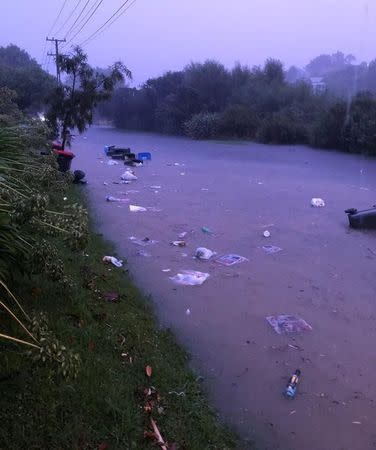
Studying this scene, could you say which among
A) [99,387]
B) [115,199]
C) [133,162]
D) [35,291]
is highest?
[35,291]

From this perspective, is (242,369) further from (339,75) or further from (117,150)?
(339,75)

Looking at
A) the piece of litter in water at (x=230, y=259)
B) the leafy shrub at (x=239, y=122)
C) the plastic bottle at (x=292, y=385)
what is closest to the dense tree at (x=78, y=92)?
the piece of litter in water at (x=230, y=259)

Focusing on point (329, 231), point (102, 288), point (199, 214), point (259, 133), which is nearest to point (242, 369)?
point (102, 288)

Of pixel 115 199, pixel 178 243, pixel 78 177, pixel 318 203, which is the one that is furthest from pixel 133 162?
pixel 178 243

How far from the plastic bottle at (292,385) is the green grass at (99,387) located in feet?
2.06

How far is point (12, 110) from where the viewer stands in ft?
32.6

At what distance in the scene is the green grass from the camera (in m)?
2.81

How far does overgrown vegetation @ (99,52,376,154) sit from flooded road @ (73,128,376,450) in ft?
38.4

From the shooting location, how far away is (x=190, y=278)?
6.07m

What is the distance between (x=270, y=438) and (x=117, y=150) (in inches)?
687

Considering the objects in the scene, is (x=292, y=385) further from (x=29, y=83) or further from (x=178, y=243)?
(x=29, y=83)

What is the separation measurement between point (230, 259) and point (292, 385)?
3117mm

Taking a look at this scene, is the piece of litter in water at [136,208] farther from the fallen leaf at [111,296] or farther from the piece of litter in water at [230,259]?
the fallen leaf at [111,296]

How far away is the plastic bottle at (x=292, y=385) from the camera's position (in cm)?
377
